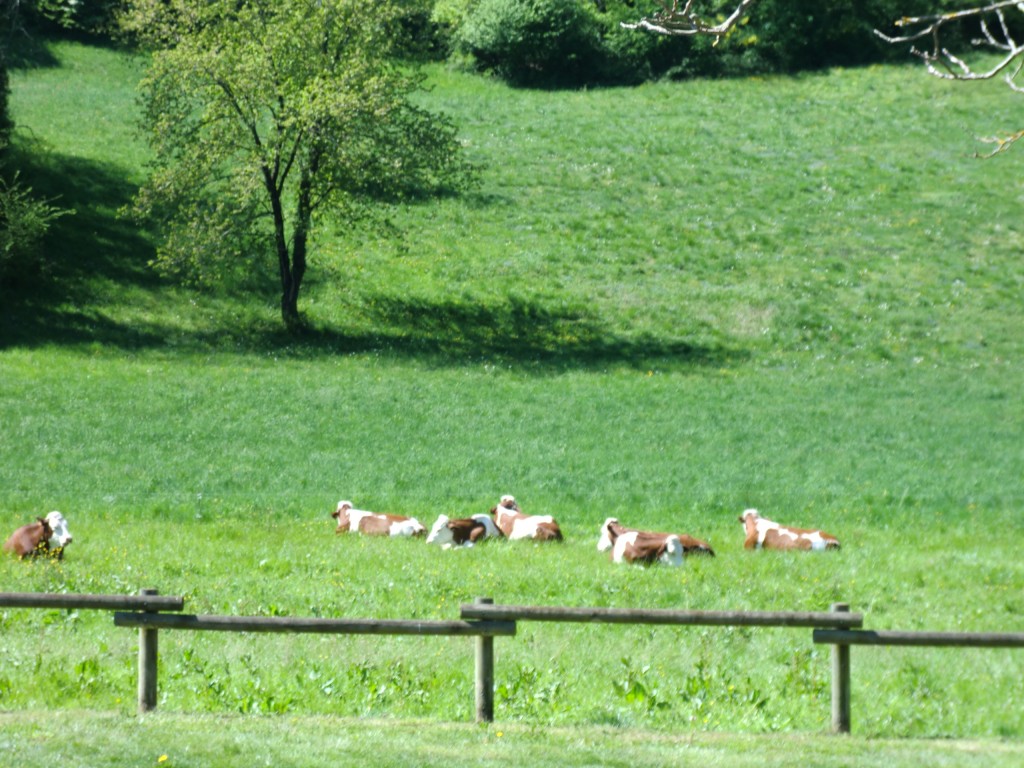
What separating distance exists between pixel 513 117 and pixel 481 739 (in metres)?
51.4

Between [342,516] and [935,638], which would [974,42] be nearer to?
[935,638]

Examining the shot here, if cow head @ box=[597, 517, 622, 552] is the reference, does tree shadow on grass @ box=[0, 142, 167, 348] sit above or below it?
above

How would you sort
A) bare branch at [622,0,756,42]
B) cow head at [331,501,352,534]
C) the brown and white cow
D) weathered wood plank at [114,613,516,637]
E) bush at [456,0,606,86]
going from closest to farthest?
bare branch at [622,0,756,42], weathered wood plank at [114,613,516,637], the brown and white cow, cow head at [331,501,352,534], bush at [456,0,606,86]

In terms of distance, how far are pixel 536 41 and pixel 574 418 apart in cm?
4105

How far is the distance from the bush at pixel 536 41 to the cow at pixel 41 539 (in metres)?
51.9

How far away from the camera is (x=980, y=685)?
411 inches

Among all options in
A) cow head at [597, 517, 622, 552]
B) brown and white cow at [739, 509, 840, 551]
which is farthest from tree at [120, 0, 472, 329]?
brown and white cow at [739, 509, 840, 551]

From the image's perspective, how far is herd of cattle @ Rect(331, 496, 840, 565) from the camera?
16453 mm

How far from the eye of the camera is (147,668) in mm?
9766

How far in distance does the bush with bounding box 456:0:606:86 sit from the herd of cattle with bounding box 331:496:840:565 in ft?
159

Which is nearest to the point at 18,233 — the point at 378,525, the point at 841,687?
the point at 378,525

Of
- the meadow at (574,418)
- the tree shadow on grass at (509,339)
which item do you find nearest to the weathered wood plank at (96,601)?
the meadow at (574,418)

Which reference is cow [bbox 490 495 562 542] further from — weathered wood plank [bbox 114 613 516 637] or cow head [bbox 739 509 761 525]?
weathered wood plank [bbox 114 613 516 637]

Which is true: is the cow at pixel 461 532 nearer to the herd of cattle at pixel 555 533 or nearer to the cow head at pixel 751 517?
the herd of cattle at pixel 555 533
